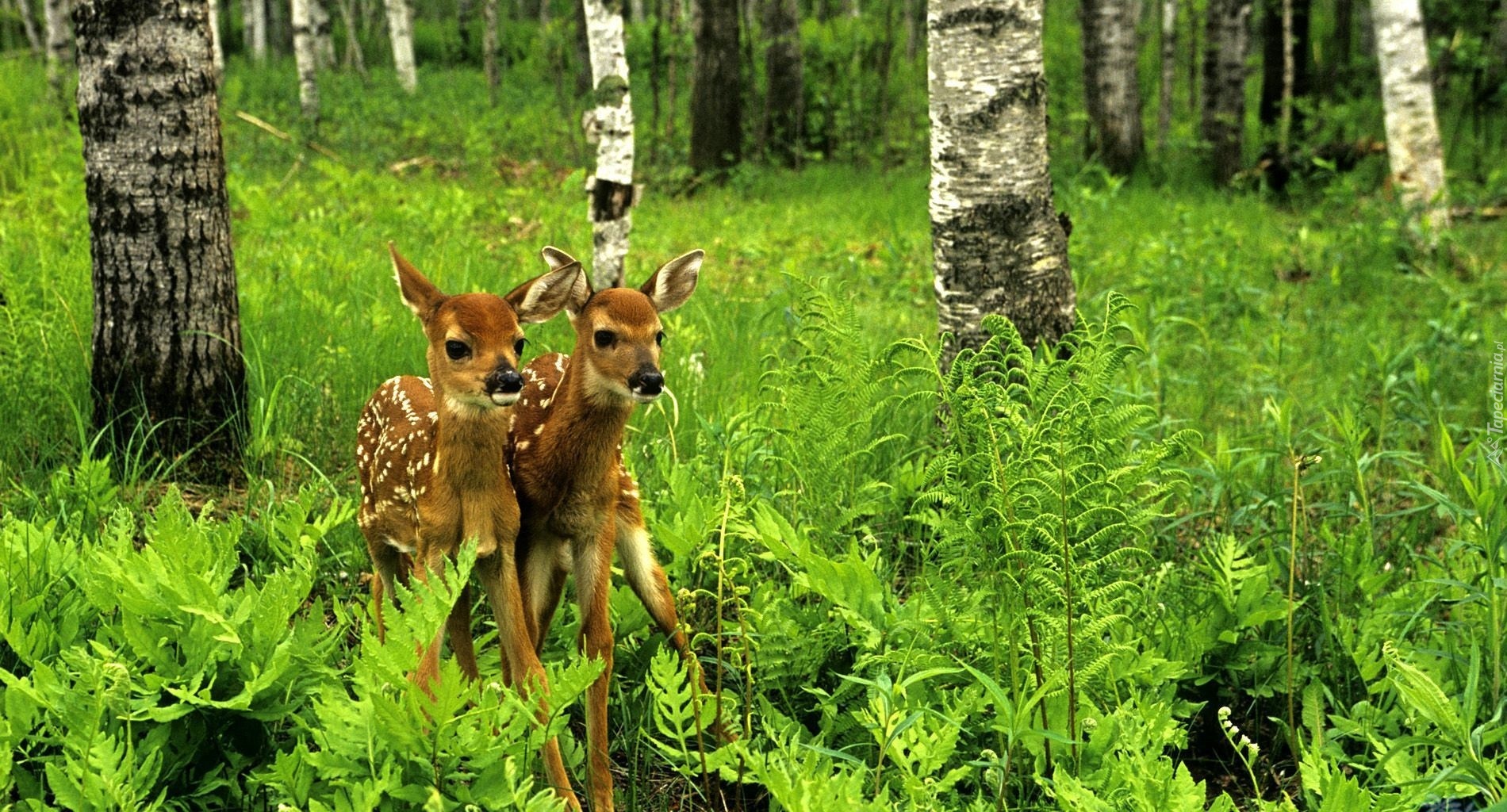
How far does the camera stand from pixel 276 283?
6004 mm

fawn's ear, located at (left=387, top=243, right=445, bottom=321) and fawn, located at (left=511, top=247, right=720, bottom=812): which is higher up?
fawn's ear, located at (left=387, top=243, right=445, bottom=321)

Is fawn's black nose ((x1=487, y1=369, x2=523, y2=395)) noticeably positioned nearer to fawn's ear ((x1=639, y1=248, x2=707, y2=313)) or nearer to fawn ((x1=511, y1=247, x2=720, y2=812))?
fawn ((x1=511, y1=247, x2=720, y2=812))

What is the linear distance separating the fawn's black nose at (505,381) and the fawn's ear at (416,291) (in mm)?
305

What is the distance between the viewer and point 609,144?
22.7 ft

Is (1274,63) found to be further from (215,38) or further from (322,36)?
(322,36)

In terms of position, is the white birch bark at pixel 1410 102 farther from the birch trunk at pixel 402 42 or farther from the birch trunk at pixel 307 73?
the birch trunk at pixel 402 42

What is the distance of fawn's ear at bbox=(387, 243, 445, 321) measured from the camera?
2.81 m

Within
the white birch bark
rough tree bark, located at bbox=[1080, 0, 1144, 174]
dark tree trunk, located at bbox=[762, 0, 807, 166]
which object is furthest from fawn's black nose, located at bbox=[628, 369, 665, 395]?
dark tree trunk, located at bbox=[762, 0, 807, 166]

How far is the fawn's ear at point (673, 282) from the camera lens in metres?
2.99

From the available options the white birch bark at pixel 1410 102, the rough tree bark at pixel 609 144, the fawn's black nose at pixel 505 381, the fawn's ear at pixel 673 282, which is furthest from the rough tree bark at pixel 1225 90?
the fawn's black nose at pixel 505 381

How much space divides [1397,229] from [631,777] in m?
8.97

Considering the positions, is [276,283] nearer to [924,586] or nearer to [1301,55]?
[924,586]

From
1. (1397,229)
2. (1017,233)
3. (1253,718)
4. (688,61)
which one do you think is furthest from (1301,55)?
(1253,718)

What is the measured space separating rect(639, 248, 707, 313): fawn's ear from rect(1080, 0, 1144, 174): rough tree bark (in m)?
12.6
